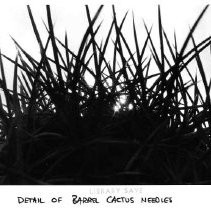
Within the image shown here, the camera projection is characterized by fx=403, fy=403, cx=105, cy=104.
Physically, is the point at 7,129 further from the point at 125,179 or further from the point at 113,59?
the point at 113,59

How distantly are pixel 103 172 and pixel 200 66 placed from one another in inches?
7.0

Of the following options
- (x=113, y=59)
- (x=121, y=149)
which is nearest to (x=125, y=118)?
(x=121, y=149)

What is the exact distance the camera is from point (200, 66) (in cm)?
48

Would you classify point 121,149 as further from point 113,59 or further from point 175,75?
point 113,59

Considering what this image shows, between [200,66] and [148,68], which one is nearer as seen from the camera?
[200,66]

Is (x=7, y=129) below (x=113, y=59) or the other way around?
below

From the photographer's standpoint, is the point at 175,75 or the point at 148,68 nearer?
the point at 175,75

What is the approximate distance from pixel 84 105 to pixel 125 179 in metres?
0.10

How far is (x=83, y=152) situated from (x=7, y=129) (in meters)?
0.10

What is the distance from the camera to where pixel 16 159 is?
1.31 feet

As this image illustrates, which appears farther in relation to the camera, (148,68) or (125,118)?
(148,68)

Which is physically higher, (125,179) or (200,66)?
(200,66)

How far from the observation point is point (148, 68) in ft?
2.25
